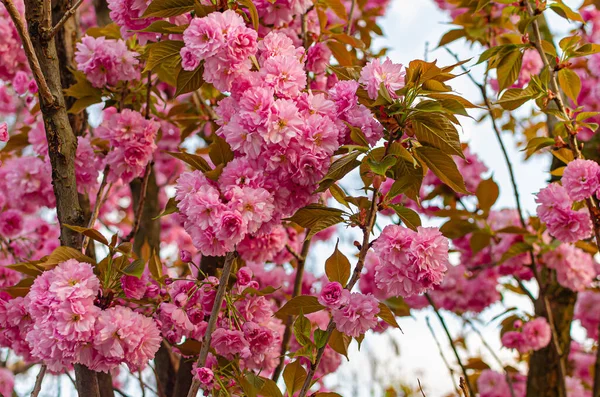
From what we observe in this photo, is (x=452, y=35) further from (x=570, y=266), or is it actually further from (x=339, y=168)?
(x=339, y=168)

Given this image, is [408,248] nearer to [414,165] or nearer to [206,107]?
[414,165]

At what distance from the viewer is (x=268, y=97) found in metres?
1.19

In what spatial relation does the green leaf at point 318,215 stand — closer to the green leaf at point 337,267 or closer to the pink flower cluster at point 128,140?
the green leaf at point 337,267

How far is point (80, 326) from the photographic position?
1256 mm

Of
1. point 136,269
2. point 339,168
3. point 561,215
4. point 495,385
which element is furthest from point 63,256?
point 495,385

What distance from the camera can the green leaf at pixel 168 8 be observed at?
135 centimetres

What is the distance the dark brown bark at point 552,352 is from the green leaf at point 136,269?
66.6 inches

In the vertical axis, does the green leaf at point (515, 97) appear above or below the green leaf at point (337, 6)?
below

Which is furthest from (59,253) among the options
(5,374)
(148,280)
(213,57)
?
(5,374)

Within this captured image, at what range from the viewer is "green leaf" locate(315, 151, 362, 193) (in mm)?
1180

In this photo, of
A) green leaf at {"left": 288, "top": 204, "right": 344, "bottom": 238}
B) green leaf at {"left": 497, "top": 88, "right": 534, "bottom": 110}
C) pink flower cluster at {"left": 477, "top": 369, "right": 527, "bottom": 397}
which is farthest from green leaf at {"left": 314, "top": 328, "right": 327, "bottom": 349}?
pink flower cluster at {"left": 477, "top": 369, "right": 527, "bottom": 397}

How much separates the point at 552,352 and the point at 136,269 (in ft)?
5.83

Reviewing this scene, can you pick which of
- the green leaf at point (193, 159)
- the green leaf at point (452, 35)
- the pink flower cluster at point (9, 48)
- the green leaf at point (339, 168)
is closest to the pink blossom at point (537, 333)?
the green leaf at point (452, 35)

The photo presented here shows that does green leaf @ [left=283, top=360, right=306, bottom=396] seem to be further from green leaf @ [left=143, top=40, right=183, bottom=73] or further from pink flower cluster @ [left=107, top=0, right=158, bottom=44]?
pink flower cluster @ [left=107, top=0, right=158, bottom=44]
